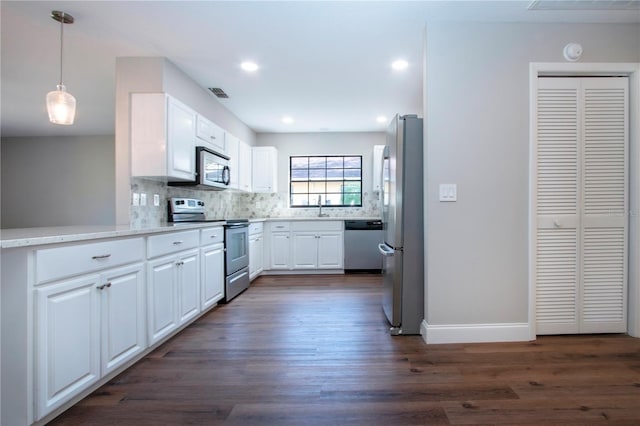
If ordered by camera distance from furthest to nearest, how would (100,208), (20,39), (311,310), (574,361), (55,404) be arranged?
(100,208) → (311,310) → (20,39) → (574,361) → (55,404)

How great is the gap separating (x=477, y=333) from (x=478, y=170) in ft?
4.00

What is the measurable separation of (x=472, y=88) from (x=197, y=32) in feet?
7.11

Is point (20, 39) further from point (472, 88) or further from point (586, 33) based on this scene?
point (586, 33)

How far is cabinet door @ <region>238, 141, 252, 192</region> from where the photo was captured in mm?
4598

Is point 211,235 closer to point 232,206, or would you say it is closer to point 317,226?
point 232,206

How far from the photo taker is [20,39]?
254 cm

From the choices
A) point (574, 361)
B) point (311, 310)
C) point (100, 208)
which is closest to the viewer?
point (574, 361)

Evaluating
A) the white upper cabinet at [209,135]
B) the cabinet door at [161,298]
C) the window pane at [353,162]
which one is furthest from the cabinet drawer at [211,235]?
the window pane at [353,162]

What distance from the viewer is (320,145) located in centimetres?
556

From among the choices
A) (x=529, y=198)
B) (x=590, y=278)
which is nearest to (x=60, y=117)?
(x=529, y=198)

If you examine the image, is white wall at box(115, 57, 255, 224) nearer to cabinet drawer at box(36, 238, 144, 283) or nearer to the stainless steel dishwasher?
cabinet drawer at box(36, 238, 144, 283)

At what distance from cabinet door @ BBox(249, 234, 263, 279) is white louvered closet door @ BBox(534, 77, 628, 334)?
3.16 meters

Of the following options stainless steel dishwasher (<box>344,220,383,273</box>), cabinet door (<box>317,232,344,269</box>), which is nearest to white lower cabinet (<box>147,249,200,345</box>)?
cabinet door (<box>317,232,344,269</box>)

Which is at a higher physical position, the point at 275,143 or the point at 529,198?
the point at 275,143
